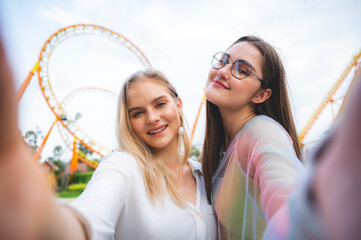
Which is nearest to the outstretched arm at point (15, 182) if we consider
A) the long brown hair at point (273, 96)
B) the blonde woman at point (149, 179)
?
the blonde woman at point (149, 179)

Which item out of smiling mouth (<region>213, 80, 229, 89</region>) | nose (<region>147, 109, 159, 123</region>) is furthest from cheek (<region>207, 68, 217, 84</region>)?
nose (<region>147, 109, 159, 123</region>)

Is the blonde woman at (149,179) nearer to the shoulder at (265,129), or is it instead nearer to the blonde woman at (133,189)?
the blonde woman at (133,189)

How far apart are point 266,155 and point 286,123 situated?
73cm

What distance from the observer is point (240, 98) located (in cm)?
143

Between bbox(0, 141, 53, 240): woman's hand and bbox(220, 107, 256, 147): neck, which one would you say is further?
bbox(220, 107, 256, 147): neck

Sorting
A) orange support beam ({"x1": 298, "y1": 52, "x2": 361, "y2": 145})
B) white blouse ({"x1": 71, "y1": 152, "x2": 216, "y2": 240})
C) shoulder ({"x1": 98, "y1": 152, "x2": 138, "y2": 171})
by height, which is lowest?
orange support beam ({"x1": 298, "y1": 52, "x2": 361, "y2": 145})

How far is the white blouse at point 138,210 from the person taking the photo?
0.97 metres

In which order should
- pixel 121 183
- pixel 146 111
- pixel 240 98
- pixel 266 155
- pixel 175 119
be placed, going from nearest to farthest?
pixel 266 155 → pixel 121 183 → pixel 240 98 → pixel 146 111 → pixel 175 119

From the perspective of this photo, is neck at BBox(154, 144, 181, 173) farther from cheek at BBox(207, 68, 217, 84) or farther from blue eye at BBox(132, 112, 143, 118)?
cheek at BBox(207, 68, 217, 84)

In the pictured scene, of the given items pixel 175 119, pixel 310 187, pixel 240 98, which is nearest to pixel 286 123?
pixel 240 98

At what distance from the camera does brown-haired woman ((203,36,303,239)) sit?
835 mm

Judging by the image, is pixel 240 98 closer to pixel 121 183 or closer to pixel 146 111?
pixel 146 111

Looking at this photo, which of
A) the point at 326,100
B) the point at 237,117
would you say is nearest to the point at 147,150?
the point at 237,117

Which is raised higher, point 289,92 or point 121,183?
point 289,92
